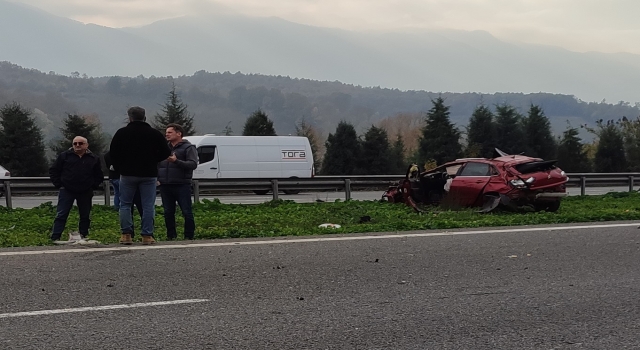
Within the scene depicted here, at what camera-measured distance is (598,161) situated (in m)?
42.4

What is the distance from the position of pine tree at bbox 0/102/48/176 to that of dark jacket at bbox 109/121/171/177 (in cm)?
2682

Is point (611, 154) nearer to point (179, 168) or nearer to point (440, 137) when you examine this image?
point (440, 137)

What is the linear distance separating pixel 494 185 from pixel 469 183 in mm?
658

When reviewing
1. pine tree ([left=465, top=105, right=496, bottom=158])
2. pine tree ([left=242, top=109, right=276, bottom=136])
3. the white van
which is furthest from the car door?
pine tree ([left=465, top=105, right=496, bottom=158])

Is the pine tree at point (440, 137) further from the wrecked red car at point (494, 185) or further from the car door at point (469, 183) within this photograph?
the car door at point (469, 183)

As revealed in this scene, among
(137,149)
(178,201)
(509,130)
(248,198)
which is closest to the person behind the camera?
(137,149)

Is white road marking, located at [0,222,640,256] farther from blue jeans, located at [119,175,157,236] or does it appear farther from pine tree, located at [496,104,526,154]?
pine tree, located at [496,104,526,154]

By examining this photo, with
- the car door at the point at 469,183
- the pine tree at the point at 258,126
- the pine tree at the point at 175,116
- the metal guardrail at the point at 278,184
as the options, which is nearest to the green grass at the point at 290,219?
the car door at the point at 469,183

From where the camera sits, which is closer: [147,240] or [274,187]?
[147,240]

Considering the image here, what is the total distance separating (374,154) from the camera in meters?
39.6

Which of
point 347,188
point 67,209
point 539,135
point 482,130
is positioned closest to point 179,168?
point 67,209

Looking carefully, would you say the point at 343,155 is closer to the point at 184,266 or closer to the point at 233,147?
the point at 233,147

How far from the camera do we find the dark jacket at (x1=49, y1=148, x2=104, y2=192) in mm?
9547

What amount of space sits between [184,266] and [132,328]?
95.1 inches
